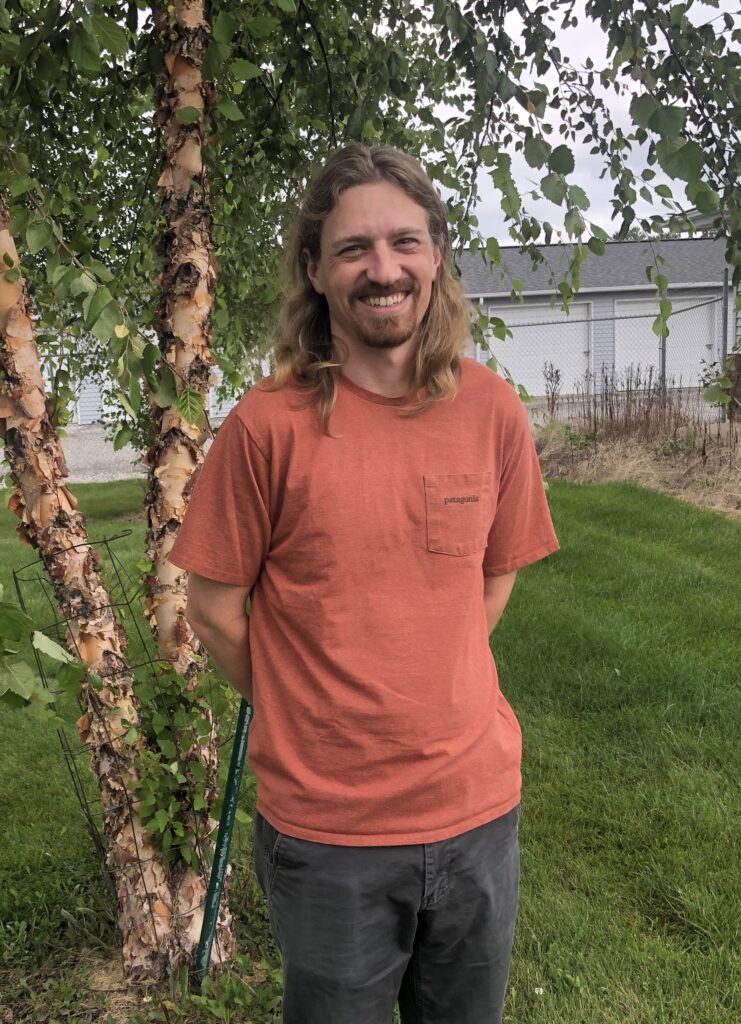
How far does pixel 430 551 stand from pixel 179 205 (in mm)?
1240

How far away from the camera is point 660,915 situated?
107 inches

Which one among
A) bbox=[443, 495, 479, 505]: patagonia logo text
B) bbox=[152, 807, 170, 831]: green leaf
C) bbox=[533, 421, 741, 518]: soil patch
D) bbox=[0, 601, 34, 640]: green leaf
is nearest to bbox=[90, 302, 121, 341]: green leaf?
bbox=[0, 601, 34, 640]: green leaf

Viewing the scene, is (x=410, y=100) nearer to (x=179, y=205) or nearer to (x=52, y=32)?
(x=179, y=205)

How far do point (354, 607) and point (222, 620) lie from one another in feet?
0.89

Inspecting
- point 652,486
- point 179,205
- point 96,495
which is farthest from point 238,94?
point 96,495

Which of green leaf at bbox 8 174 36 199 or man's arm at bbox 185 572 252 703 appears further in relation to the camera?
green leaf at bbox 8 174 36 199

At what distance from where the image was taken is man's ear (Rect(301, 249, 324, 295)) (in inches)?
63.1

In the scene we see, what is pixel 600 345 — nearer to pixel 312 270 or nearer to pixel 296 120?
pixel 296 120

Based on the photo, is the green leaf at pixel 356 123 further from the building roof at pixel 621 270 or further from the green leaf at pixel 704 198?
the building roof at pixel 621 270

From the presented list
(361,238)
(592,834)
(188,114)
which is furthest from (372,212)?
(592,834)

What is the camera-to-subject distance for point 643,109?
1.37m

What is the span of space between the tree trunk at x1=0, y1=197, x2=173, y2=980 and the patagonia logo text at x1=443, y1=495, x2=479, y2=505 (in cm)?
114

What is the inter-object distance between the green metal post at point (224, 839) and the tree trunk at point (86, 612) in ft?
0.52

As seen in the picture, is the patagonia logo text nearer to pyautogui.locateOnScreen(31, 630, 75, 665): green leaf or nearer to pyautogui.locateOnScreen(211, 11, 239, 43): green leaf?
pyautogui.locateOnScreen(31, 630, 75, 665): green leaf
